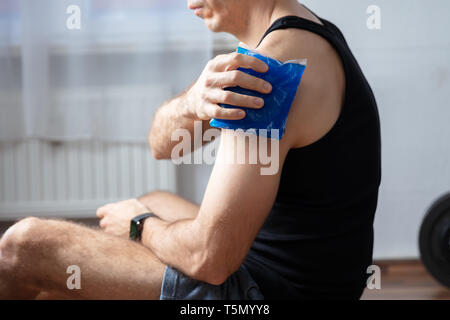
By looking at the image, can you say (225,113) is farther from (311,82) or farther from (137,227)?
(137,227)

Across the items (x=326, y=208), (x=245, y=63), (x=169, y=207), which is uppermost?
(x=245, y=63)

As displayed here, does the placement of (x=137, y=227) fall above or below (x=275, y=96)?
below

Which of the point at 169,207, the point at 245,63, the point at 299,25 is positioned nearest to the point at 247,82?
the point at 245,63

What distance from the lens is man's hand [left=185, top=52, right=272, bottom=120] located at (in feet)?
2.42

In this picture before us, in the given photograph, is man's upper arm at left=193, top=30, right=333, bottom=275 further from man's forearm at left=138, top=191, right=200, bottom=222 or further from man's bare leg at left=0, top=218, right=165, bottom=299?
man's forearm at left=138, top=191, right=200, bottom=222

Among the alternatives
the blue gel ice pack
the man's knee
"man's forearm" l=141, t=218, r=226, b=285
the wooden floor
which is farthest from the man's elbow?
the wooden floor

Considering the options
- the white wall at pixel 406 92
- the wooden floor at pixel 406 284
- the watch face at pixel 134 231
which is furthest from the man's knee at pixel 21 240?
the white wall at pixel 406 92

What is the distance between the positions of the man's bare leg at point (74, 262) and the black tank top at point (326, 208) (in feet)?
0.61

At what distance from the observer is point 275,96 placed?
751mm

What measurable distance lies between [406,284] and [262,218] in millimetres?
1257

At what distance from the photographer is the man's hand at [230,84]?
738 millimetres

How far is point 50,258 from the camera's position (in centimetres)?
91

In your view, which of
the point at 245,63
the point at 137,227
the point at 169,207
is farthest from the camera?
the point at 169,207

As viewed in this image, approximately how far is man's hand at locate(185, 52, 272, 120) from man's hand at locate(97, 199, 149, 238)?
1.27 feet
